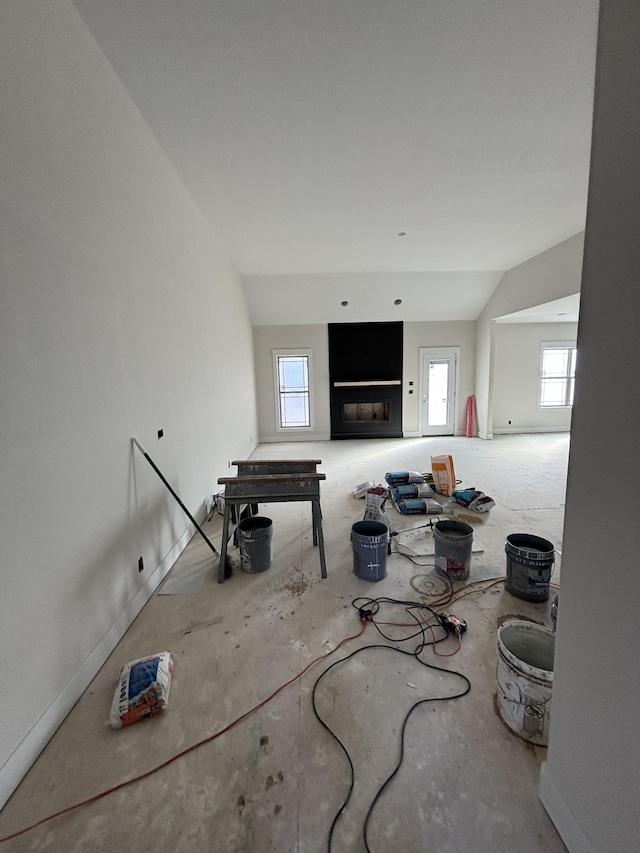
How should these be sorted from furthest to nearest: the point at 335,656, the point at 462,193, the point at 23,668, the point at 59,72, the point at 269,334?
the point at 269,334
the point at 462,193
the point at 335,656
the point at 59,72
the point at 23,668

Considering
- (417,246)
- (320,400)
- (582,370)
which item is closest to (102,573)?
(582,370)

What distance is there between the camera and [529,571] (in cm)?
209

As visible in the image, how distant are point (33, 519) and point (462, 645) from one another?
2.14m

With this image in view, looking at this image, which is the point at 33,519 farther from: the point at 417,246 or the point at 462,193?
the point at 417,246

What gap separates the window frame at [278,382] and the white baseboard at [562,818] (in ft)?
21.2

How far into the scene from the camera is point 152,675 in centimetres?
152

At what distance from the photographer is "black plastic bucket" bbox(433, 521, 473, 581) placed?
231 cm

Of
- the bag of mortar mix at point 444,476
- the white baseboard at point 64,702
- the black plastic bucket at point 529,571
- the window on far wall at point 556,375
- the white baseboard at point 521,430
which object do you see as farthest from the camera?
the white baseboard at point 521,430

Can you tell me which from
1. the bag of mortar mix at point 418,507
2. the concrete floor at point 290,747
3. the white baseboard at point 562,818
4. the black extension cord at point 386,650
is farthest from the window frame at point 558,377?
the white baseboard at point 562,818

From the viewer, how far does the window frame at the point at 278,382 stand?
7.12m

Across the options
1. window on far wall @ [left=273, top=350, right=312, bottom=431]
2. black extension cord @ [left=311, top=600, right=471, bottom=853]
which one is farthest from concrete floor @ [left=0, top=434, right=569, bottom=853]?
window on far wall @ [left=273, top=350, right=312, bottom=431]

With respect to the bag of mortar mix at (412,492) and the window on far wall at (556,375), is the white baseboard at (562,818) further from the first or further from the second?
the window on far wall at (556,375)

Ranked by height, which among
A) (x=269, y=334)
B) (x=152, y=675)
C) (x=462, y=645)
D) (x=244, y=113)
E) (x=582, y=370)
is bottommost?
(x=462, y=645)

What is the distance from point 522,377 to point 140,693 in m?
8.05
